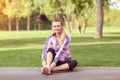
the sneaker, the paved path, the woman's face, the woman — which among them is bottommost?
the paved path

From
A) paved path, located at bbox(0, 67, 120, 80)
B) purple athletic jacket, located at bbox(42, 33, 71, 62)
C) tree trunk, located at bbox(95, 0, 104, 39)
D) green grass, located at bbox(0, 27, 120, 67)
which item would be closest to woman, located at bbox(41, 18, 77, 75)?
purple athletic jacket, located at bbox(42, 33, 71, 62)

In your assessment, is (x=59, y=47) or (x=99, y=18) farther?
(x=99, y=18)

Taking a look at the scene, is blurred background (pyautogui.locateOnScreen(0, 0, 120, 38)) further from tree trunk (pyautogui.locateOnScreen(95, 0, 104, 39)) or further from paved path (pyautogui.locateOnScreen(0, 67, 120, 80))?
paved path (pyautogui.locateOnScreen(0, 67, 120, 80))

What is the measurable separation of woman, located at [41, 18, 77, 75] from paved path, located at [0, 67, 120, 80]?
7.2 inches

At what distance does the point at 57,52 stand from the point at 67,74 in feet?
2.18

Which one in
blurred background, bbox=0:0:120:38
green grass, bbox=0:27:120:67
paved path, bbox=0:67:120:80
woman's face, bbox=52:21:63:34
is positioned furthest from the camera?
blurred background, bbox=0:0:120:38

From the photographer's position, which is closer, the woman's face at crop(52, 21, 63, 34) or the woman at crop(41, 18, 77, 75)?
the woman at crop(41, 18, 77, 75)

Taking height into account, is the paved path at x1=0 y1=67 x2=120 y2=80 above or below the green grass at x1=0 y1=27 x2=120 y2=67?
above

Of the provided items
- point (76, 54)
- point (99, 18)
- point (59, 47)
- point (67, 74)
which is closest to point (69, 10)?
point (99, 18)

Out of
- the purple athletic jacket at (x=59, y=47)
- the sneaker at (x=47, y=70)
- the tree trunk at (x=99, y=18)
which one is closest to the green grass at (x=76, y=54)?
the purple athletic jacket at (x=59, y=47)

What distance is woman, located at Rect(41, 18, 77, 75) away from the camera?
24.9 feet

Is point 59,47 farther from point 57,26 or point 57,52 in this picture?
point 57,26

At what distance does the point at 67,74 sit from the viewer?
7.27 meters

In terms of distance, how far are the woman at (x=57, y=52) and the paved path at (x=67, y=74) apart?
0.18 m
